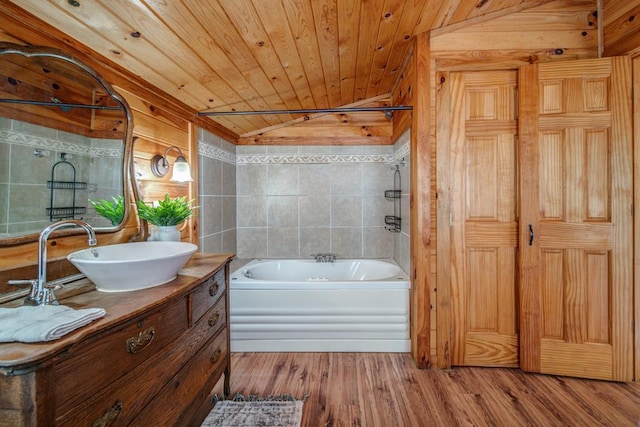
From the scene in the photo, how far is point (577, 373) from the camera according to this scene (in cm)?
192

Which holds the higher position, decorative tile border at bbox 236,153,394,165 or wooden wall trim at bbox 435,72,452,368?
decorative tile border at bbox 236,153,394,165

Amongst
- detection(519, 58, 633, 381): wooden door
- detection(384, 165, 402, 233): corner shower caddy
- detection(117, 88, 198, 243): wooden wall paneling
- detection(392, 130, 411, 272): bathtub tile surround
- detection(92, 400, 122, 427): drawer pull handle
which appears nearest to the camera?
detection(92, 400, 122, 427): drawer pull handle

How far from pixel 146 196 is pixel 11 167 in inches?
30.6

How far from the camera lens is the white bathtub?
2273 mm

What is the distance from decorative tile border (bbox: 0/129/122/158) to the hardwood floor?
1.56 metres

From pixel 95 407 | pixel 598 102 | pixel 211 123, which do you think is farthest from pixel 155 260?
pixel 598 102

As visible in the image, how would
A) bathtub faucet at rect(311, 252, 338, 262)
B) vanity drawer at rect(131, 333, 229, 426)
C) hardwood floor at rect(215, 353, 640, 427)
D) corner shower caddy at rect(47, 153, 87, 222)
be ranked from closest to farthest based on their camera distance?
vanity drawer at rect(131, 333, 229, 426), corner shower caddy at rect(47, 153, 87, 222), hardwood floor at rect(215, 353, 640, 427), bathtub faucet at rect(311, 252, 338, 262)

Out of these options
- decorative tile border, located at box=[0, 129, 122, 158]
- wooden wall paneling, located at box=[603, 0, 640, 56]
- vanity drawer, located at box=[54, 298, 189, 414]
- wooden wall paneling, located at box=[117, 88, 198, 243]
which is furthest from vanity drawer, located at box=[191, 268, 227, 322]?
wooden wall paneling, located at box=[603, 0, 640, 56]

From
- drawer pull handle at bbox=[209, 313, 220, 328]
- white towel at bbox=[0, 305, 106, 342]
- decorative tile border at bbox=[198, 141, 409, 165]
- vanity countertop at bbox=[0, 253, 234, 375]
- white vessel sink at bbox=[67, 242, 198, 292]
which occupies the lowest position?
drawer pull handle at bbox=[209, 313, 220, 328]

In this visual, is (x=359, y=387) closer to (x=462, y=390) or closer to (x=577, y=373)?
(x=462, y=390)

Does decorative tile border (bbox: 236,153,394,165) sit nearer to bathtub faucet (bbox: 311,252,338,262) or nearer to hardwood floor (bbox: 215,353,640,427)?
bathtub faucet (bbox: 311,252,338,262)

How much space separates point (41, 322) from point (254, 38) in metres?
1.59

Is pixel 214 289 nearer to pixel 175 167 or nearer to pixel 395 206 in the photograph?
pixel 175 167

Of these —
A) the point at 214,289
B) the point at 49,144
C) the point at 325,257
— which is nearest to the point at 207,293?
the point at 214,289
